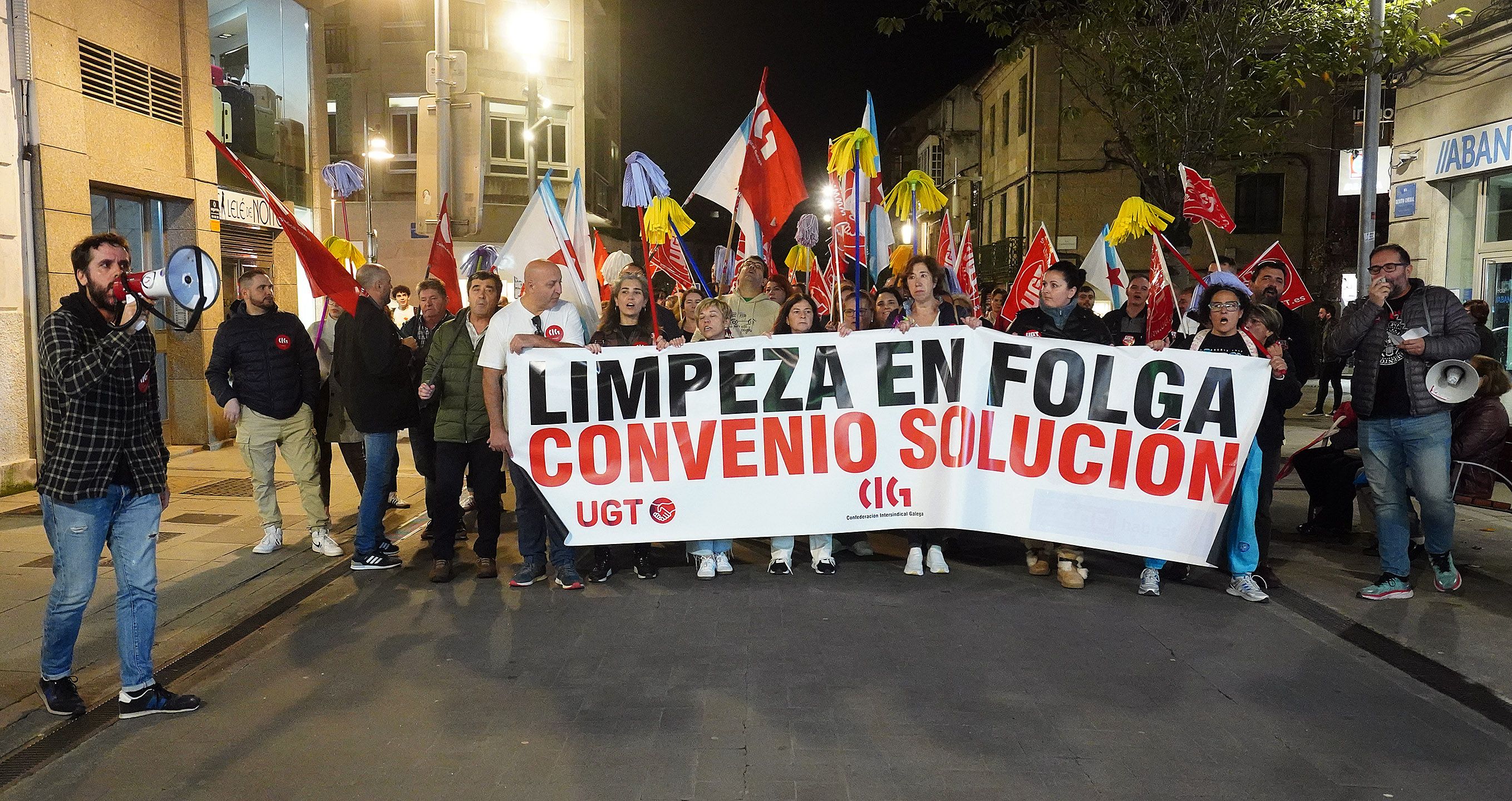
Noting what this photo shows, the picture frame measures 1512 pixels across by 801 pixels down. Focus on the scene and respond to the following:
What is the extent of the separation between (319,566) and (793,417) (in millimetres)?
3226

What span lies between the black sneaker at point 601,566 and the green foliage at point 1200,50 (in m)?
9.76

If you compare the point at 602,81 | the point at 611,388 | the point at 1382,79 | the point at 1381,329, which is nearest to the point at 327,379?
the point at 611,388

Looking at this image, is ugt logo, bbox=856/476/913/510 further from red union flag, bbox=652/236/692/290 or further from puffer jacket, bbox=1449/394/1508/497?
red union flag, bbox=652/236/692/290

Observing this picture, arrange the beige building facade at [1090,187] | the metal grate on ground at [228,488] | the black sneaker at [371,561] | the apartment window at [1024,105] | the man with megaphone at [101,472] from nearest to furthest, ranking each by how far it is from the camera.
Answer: the man with megaphone at [101,472]
the black sneaker at [371,561]
the metal grate on ground at [228,488]
the beige building facade at [1090,187]
the apartment window at [1024,105]

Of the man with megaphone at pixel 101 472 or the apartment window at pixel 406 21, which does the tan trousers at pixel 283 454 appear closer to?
the man with megaphone at pixel 101 472

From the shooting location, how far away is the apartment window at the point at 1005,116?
3825 cm

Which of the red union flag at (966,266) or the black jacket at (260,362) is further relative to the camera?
the red union flag at (966,266)

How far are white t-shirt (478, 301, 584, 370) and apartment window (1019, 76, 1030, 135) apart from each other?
3023cm

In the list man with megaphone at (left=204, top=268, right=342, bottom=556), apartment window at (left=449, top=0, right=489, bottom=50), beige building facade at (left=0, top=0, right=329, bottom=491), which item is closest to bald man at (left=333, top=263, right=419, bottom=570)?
man with megaphone at (left=204, top=268, right=342, bottom=556)

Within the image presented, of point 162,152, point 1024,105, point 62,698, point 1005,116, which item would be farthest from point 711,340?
point 1005,116

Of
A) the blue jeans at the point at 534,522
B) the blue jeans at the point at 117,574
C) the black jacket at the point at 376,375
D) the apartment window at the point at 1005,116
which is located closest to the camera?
Result: the blue jeans at the point at 117,574

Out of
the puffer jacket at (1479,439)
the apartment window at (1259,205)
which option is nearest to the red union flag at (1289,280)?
the puffer jacket at (1479,439)

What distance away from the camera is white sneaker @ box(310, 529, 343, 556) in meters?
7.46

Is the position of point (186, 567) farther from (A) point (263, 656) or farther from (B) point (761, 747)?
(B) point (761, 747)
